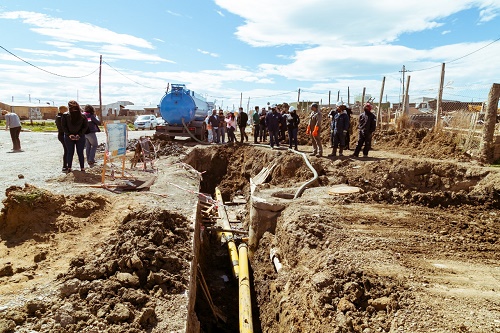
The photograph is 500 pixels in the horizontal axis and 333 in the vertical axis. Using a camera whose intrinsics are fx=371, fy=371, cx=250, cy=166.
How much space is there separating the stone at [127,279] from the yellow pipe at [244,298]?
1747 millimetres

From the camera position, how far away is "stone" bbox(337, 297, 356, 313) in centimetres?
381

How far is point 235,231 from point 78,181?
3.69 meters

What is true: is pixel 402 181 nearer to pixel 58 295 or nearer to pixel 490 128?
pixel 490 128

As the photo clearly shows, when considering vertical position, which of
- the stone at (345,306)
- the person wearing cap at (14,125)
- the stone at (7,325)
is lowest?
the stone at (7,325)

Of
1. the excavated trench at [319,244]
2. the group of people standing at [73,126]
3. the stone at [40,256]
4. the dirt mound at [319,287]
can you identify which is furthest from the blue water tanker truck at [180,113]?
the stone at [40,256]

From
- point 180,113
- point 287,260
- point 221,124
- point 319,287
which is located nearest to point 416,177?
point 287,260

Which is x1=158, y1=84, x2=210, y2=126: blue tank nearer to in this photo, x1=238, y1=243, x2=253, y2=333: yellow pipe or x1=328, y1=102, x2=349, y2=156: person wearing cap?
x1=328, y1=102, x2=349, y2=156: person wearing cap

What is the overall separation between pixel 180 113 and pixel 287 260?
482 inches

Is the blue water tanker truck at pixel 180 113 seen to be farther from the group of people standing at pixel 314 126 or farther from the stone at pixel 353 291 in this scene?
the stone at pixel 353 291

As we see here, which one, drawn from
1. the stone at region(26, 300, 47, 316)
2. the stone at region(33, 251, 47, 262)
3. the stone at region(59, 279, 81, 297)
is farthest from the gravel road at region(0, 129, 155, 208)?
the stone at region(26, 300, 47, 316)

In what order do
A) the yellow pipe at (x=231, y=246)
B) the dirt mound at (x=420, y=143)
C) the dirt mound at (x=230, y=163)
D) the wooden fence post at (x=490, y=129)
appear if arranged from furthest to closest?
the dirt mound at (x=230, y=163)
the dirt mound at (x=420, y=143)
the wooden fence post at (x=490, y=129)
the yellow pipe at (x=231, y=246)

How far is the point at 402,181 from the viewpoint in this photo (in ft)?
30.6

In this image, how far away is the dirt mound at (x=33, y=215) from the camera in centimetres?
522

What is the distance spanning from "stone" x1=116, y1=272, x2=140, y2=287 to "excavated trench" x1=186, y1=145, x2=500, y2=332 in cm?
163
